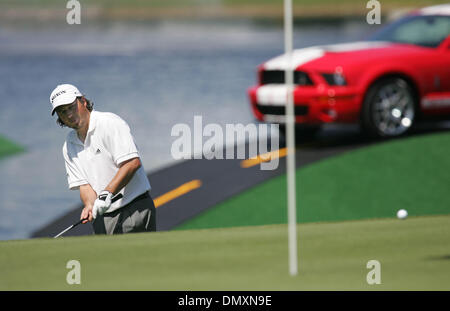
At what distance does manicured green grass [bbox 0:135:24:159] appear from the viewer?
21203mm

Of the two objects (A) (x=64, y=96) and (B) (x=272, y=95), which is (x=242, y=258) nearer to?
(A) (x=64, y=96)

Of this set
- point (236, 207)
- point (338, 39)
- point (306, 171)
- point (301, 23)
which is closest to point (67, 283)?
point (236, 207)

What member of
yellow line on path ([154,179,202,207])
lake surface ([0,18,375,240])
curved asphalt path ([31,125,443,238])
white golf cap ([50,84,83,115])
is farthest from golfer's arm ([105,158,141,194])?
lake surface ([0,18,375,240])

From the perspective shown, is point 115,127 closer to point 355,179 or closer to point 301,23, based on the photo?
point 355,179

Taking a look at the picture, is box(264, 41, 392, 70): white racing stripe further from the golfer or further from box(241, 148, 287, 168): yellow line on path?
the golfer

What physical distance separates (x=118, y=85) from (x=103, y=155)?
31.1 m

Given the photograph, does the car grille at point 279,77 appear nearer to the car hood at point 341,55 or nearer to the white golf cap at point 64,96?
the car hood at point 341,55

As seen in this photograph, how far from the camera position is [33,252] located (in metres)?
5.88

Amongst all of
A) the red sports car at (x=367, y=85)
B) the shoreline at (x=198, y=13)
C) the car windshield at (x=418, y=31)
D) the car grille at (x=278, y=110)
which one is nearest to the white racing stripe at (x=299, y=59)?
the red sports car at (x=367, y=85)

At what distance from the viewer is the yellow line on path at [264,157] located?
41.3ft

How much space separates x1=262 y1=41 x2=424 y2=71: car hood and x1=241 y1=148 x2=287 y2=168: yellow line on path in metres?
1.24

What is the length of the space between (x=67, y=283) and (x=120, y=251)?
2.79 feet

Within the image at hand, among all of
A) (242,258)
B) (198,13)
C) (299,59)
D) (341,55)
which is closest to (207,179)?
(299,59)

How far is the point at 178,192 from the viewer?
11.8m
